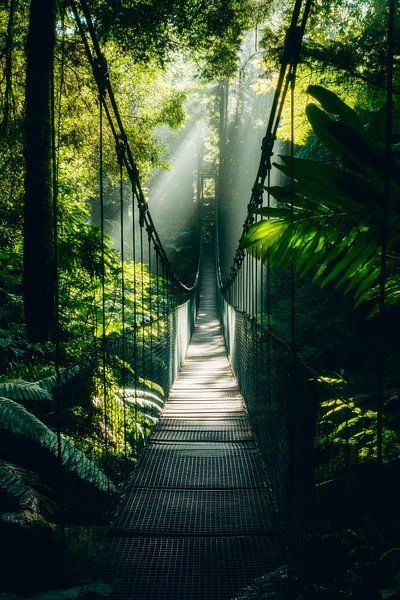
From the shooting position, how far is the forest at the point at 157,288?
3.56ft

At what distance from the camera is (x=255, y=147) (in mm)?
25031

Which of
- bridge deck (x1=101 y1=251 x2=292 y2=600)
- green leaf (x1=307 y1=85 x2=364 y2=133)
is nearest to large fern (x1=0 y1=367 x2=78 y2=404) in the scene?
bridge deck (x1=101 y1=251 x2=292 y2=600)

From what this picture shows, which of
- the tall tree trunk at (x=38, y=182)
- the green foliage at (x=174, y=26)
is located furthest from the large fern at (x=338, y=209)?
the green foliage at (x=174, y=26)

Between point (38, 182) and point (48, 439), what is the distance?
2321 mm

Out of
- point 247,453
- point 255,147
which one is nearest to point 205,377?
point 247,453

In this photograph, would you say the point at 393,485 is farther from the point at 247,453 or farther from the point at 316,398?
the point at 247,453

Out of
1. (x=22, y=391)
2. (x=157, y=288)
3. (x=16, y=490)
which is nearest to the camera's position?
(x=16, y=490)

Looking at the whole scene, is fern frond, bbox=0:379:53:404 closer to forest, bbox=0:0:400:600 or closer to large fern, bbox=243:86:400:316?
forest, bbox=0:0:400:600

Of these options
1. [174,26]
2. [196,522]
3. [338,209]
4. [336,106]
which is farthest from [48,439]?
[174,26]

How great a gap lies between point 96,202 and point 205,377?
723 inches

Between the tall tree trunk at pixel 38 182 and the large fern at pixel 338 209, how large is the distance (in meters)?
→ 2.77

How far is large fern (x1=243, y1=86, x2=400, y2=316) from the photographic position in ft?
3.10

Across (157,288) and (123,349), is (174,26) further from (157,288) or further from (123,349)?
(123,349)

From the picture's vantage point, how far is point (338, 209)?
121cm
